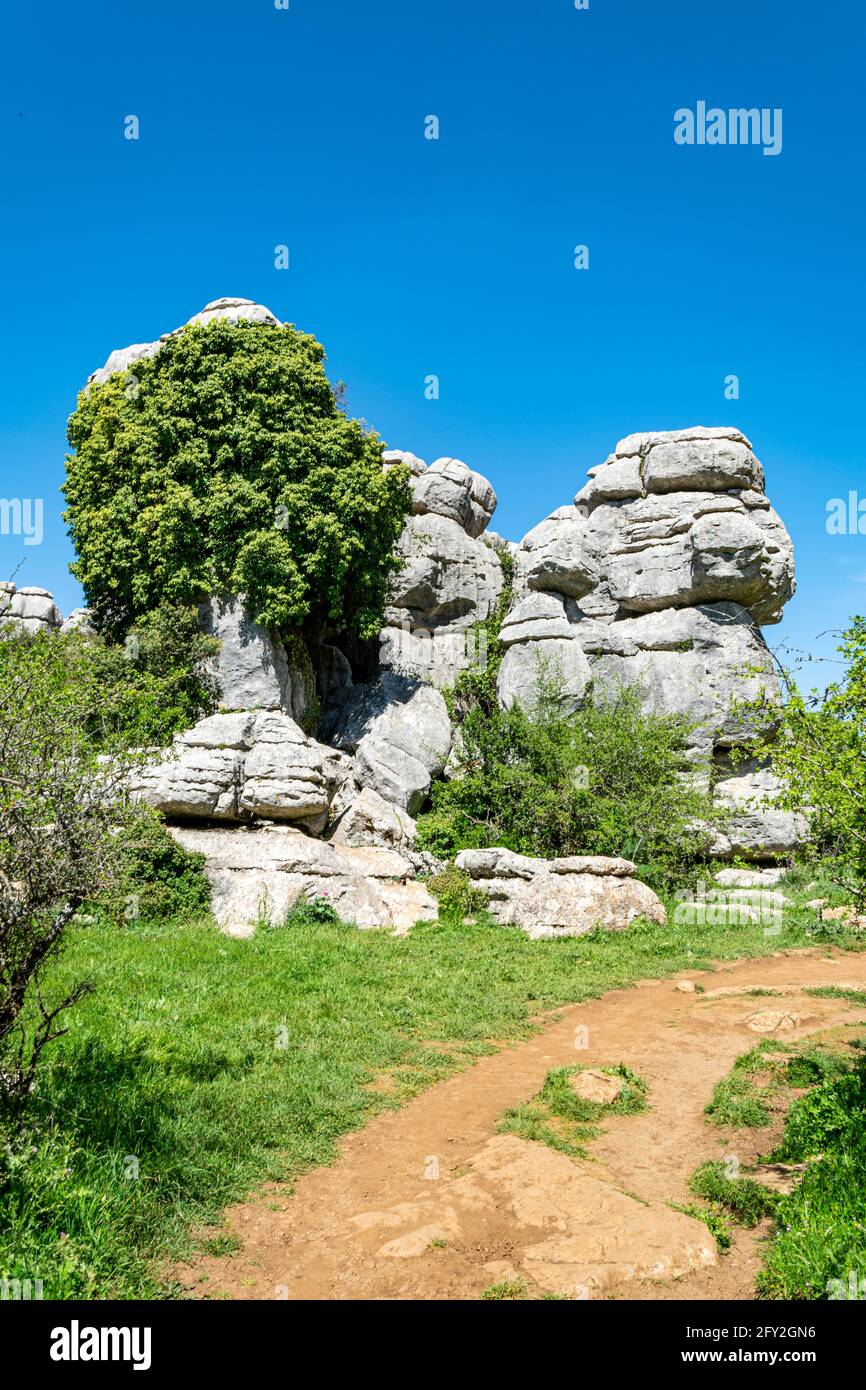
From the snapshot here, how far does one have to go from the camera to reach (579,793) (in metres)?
24.0

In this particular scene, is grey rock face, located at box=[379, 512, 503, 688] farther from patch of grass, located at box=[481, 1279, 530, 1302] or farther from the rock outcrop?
patch of grass, located at box=[481, 1279, 530, 1302]

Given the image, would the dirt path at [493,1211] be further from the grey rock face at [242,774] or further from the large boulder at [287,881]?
the grey rock face at [242,774]

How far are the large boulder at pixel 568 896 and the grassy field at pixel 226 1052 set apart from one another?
2.23ft

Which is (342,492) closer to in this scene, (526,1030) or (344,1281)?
(526,1030)

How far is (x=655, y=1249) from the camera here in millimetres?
5973

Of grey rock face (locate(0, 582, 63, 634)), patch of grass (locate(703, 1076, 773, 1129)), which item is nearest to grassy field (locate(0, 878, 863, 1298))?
patch of grass (locate(703, 1076, 773, 1129))

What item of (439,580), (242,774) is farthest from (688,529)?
(242,774)

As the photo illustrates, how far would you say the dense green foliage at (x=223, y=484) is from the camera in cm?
2791

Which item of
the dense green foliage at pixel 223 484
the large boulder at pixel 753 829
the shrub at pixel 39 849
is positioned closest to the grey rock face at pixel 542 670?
the large boulder at pixel 753 829

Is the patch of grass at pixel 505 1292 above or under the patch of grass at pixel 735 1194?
above

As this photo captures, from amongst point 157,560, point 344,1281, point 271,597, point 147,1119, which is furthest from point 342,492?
point 344,1281

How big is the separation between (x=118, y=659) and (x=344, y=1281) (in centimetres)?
2278

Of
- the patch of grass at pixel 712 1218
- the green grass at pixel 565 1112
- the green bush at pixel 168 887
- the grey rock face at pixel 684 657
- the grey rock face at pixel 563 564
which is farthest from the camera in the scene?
the grey rock face at pixel 563 564

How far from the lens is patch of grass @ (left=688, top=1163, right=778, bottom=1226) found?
21.9ft
